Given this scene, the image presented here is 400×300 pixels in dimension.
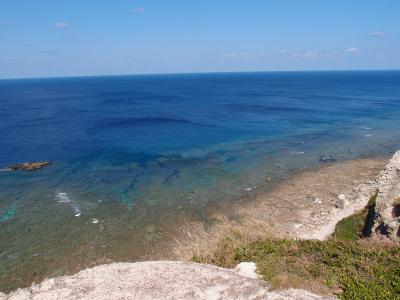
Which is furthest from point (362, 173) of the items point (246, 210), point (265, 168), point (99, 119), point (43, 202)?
point (99, 119)

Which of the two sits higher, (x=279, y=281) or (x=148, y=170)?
(x=279, y=281)

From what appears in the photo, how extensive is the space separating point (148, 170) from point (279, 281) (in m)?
36.6

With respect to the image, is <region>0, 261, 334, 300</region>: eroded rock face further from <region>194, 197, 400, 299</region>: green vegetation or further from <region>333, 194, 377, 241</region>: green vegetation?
<region>333, 194, 377, 241</region>: green vegetation

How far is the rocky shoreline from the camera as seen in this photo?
14.7m

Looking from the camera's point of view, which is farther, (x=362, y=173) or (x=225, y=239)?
(x=362, y=173)

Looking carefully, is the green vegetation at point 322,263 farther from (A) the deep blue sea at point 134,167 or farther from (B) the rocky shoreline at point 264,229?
(A) the deep blue sea at point 134,167

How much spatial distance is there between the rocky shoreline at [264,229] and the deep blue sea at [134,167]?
14.0ft

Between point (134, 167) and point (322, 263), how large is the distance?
37.8 metres

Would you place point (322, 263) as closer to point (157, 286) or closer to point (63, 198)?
point (157, 286)

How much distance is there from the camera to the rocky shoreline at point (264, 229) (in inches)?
580

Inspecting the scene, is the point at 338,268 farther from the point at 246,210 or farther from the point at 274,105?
the point at 274,105

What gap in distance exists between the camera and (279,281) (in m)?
15.4

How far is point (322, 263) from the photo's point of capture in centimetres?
1759

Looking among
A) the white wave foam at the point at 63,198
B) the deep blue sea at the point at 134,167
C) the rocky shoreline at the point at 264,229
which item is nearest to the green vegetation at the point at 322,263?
the rocky shoreline at the point at 264,229
